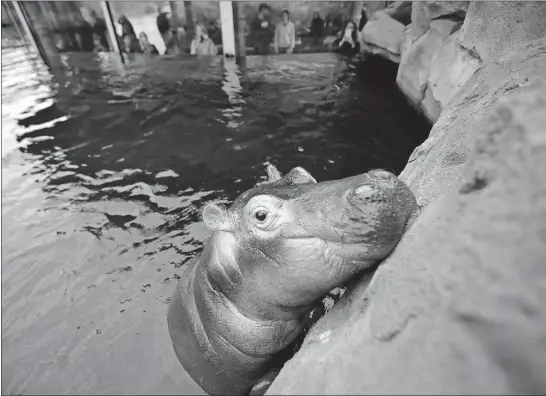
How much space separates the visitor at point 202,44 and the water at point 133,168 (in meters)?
0.55

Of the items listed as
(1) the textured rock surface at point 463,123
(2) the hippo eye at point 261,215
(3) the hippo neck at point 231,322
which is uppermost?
(1) the textured rock surface at point 463,123

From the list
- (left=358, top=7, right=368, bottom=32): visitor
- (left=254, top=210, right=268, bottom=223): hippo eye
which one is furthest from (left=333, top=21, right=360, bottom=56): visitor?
(left=254, top=210, right=268, bottom=223): hippo eye

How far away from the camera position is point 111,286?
496 cm

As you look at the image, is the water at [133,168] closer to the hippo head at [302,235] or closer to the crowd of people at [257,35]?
the crowd of people at [257,35]

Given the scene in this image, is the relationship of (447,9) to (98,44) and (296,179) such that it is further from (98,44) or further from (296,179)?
(98,44)

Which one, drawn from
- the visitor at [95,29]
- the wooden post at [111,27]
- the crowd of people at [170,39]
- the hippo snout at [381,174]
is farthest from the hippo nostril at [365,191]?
the visitor at [95,29]

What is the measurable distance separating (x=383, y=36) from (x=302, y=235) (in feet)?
38.1

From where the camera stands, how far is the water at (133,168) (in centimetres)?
423

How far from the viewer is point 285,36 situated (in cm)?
1290

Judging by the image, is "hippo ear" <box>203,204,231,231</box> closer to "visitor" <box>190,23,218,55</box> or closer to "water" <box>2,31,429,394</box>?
"water" <box>2,31,429,394</box>

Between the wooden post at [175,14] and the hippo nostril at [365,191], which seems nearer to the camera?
the hippo nostril at [365,191]

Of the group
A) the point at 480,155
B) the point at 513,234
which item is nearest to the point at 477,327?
the point at 513,234

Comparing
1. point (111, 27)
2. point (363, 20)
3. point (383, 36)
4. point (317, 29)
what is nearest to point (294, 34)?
point (317, 29)

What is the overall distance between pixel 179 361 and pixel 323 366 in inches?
101
